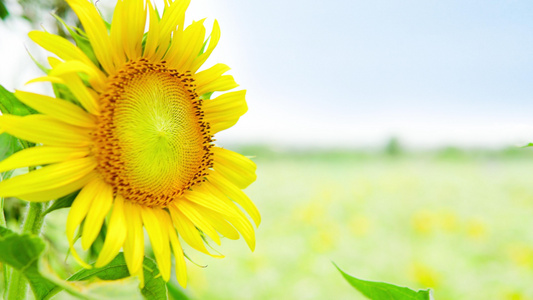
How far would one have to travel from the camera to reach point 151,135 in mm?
356

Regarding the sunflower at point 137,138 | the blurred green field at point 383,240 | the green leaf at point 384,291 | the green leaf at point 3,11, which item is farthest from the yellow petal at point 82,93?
the blurred green field at point 383,240

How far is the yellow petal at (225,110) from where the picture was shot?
16.1 inches

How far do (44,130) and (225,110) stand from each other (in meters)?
0.16

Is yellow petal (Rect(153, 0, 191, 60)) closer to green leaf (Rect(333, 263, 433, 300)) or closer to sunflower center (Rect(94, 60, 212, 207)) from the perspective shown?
sunflower center (Rect(94, 60, 212, 207))

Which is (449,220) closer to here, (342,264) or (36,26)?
(342,264)

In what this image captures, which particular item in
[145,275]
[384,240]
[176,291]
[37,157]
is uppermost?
[37,157]

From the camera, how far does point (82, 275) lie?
367 millimetres

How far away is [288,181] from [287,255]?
4.89ft

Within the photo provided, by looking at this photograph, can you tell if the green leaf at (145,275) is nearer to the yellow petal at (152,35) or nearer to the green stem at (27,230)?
the green stem at (27,230)

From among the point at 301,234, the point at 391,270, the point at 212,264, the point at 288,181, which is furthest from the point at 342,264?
the point at 288,181

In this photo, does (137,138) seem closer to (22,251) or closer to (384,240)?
(22,251)

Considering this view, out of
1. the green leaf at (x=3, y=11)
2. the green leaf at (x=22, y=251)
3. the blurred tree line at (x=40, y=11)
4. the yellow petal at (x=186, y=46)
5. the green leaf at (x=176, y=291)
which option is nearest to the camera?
the green leaf at (x=22, y=251)

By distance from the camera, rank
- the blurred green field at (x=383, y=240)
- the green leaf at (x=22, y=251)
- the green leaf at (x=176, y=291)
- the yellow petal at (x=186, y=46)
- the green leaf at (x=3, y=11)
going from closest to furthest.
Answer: the green leaf at (x=22, y=251) → the yellow petal at (x=186, y=46) → the green leaf at (x=176, y=291) → the green leaf at (x=3, y=11) → the blurred green field at (x=383, y=240)

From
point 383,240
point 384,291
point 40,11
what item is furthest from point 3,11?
point 383,240
